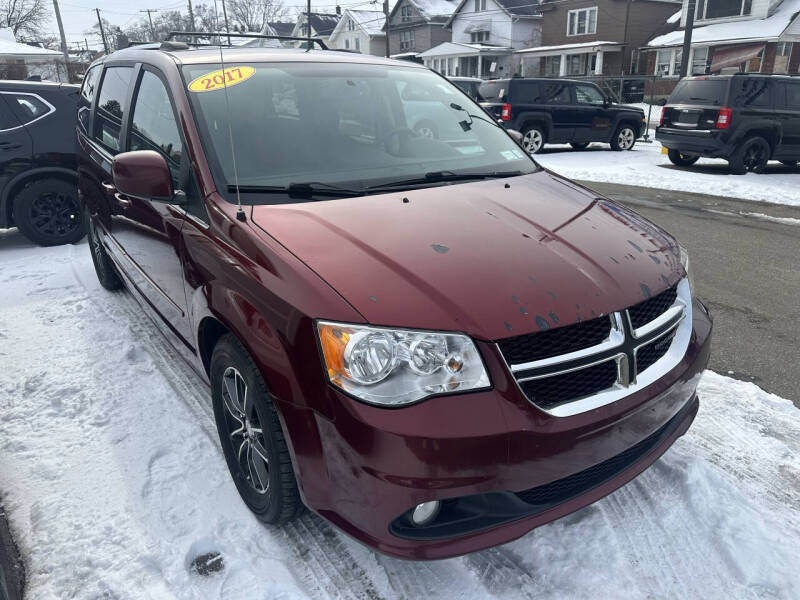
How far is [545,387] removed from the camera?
1.88 meters

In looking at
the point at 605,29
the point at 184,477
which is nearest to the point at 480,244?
the point at 184,477

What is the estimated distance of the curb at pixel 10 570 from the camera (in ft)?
7.00

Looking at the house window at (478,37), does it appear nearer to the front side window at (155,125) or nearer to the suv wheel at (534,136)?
the suv wheel at (534,136)

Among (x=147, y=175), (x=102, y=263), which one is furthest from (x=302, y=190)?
(x=102, y=263)

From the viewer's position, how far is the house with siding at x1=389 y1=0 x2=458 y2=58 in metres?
56.8

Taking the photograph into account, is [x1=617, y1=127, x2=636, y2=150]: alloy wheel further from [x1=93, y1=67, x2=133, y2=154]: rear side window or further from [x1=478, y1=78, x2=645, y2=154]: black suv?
[x1=93, y1=67, x2=133, y2=154]: rear side window

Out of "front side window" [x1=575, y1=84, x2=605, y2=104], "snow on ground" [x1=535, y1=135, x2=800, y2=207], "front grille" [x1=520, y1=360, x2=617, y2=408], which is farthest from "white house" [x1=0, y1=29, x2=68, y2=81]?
Result: "front grille" [x1=520, y1=360, x2=617, y2=408]

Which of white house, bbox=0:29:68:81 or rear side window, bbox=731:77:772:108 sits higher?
white house, bbox=0:29:68:81

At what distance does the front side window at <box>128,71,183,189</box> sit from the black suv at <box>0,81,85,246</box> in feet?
11.6

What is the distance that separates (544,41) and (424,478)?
5093 centimetres

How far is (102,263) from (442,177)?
3462mm

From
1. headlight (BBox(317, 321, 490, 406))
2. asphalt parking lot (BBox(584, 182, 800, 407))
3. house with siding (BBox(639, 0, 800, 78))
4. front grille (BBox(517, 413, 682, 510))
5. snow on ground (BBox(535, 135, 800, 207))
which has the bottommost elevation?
snow on ground (BBox(535, 135, 800, 207))

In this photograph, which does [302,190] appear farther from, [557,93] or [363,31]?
[363,31]

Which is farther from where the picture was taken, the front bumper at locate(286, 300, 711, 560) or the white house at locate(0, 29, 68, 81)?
the white house at locate(0, 29, 68, 81)
